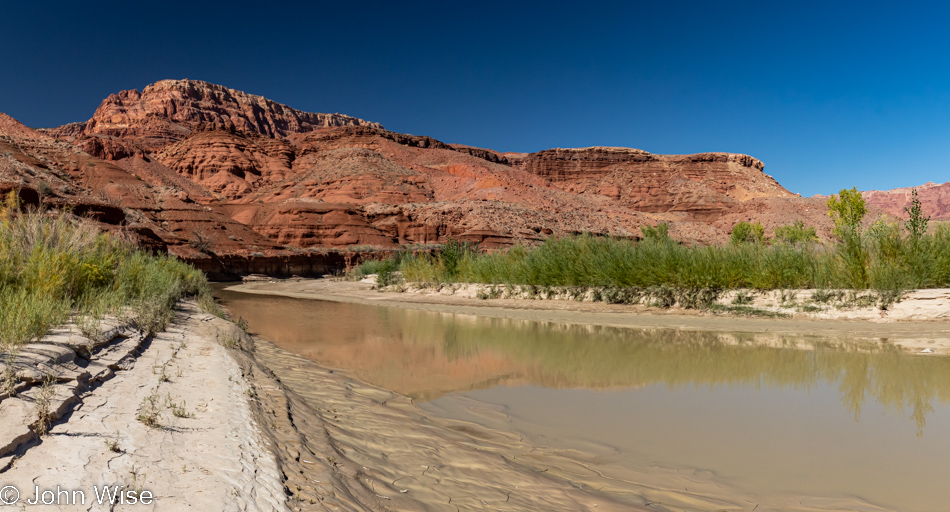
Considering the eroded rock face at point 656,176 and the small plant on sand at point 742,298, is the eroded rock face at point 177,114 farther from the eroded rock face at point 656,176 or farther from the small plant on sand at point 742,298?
the small plant on sand at point 742,298

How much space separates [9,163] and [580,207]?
55.1 metres

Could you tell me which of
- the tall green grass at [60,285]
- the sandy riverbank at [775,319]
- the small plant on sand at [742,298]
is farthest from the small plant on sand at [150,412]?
the small plant on sand at [742,298]

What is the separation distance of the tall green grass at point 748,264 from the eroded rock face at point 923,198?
158 meters

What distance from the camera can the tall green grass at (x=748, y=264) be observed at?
11.1 metres

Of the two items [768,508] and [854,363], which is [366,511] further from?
[854,363]

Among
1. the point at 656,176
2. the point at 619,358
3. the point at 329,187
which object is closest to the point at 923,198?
the point at 656,176

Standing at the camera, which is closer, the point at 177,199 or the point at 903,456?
the point at 903,456

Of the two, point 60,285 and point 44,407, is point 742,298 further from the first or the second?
point 44,407

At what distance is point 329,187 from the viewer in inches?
2758

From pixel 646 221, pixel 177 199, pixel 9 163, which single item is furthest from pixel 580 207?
pixel 9 163

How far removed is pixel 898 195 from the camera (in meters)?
166

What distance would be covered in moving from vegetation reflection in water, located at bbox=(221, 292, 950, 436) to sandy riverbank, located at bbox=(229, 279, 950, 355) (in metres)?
0.56

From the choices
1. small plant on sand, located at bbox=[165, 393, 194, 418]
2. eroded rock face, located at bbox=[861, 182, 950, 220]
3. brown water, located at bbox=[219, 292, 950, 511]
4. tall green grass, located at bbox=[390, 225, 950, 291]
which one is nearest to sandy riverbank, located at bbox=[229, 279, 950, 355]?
tall green grass, located at bbox=[390, 225, 950, 291]

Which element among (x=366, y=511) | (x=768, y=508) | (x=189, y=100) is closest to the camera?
(x=366, y=511)
